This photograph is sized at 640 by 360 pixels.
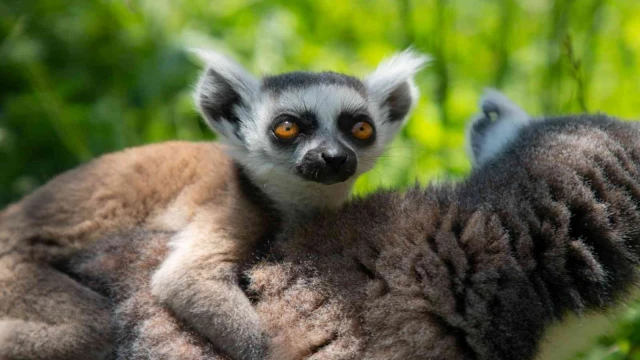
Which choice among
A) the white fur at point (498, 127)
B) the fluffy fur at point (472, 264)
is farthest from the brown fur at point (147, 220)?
the white fur at point (498, 127)

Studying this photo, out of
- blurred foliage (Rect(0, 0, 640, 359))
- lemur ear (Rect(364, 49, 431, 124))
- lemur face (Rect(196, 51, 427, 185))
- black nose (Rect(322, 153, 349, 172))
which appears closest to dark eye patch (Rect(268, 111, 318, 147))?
lemur face (Rect(196, 51, 427, 185))

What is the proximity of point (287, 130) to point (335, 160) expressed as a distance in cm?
42

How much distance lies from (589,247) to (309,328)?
3.61ft

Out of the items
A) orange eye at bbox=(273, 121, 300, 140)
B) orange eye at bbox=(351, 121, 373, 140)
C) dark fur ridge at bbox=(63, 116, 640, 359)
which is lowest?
dark fur ridge at bbox=(63, 116, 640, 359)

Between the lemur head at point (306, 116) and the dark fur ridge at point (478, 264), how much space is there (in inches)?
29.5

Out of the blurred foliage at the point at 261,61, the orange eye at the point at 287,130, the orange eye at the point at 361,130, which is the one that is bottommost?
the orange eye at the point at 361,130

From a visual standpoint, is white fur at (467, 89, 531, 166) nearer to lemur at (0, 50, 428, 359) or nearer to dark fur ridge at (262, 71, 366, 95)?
lemur at (0, 50, 428, 359)

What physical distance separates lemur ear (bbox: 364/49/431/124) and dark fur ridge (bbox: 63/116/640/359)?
142 cm

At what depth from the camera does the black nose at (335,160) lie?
3975 mm

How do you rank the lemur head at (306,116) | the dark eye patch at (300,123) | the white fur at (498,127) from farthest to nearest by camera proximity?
the dark eye patch at (300,123) < the lemur head at (306,116) < the white fur at (498,127)

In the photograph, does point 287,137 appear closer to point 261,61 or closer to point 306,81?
point 306,81

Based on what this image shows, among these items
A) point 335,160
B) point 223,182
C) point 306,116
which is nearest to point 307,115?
A: point 306,116

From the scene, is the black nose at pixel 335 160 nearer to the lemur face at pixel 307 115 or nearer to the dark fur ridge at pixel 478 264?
the lemur face at pixel 307 115

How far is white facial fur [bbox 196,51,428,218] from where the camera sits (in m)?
4.18
